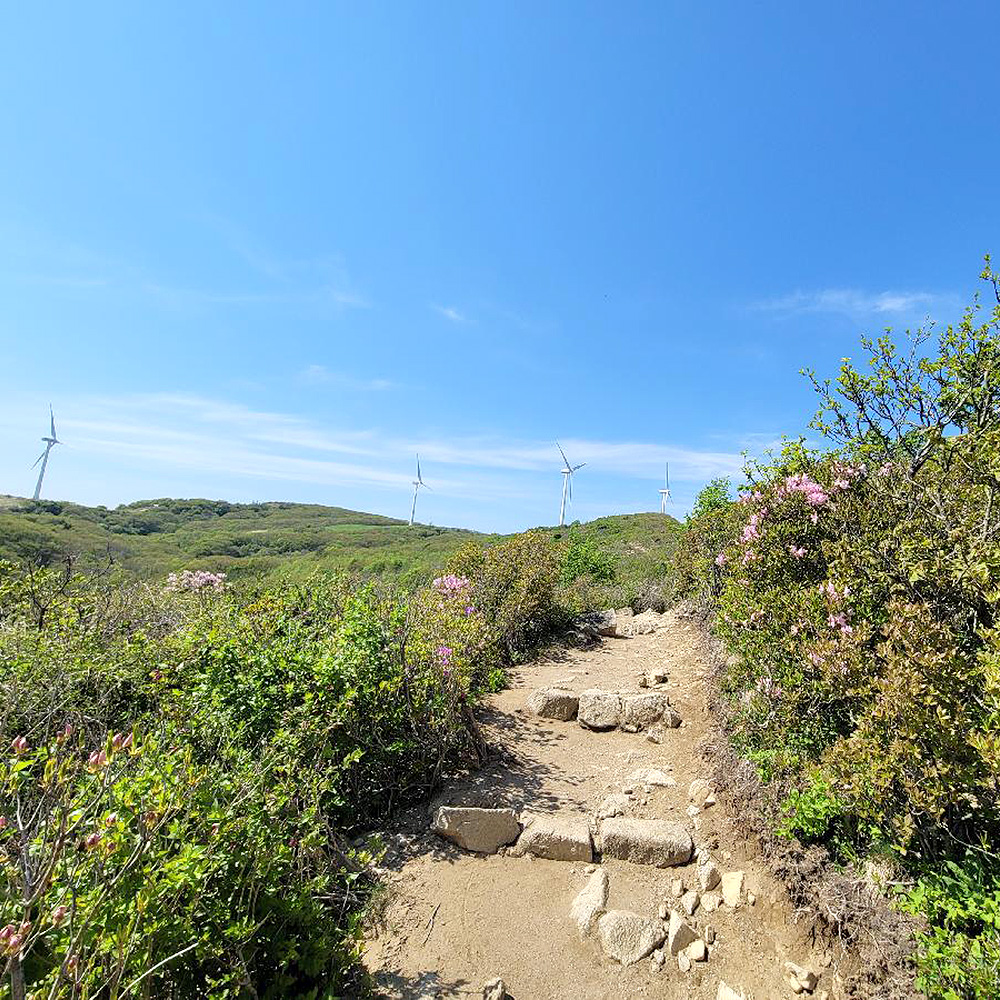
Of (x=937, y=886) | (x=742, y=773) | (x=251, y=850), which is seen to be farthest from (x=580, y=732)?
(x=251, y=850)

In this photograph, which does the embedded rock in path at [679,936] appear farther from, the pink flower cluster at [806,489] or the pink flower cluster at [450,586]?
the pink flower cluster at [450,586]

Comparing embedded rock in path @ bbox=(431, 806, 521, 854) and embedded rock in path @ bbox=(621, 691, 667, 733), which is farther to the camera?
embedded rock in path @ bbox=(621, 691, 667, 733)

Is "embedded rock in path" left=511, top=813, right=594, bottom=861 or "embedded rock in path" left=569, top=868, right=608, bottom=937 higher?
"embedded rock in path" left=511, top=813, right=594, bottom=861

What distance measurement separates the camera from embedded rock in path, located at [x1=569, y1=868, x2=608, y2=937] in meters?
4.09

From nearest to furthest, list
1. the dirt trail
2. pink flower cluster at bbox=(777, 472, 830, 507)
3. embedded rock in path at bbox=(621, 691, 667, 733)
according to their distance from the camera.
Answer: the dirt trail → pink flower cluster at bbox=(777, 472, 830, 507) → embedded rock in path at bbox=(621, 691, 667, 733)

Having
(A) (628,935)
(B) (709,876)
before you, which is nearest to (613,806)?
(B) (709,876)

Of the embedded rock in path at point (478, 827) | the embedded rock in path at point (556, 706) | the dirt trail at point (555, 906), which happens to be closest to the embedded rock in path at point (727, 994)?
the dirt trail at point (555, 906)

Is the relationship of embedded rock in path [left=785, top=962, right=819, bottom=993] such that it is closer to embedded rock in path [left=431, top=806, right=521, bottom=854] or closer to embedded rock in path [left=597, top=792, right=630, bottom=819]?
embedded rock in path [left=597, top=792, right=630, bottom=819]

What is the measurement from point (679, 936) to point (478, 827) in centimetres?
191

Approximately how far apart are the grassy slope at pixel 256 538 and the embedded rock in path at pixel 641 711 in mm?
9988

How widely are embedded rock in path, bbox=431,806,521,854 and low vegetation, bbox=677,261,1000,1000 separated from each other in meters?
2.42

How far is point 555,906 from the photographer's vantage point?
4316 mm

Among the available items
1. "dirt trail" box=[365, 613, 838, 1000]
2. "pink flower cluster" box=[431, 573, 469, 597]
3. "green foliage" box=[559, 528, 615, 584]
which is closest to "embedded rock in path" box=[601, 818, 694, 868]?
"dirt trail" box=[365, 613, 838, 1000]

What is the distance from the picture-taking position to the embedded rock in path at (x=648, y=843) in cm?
472
